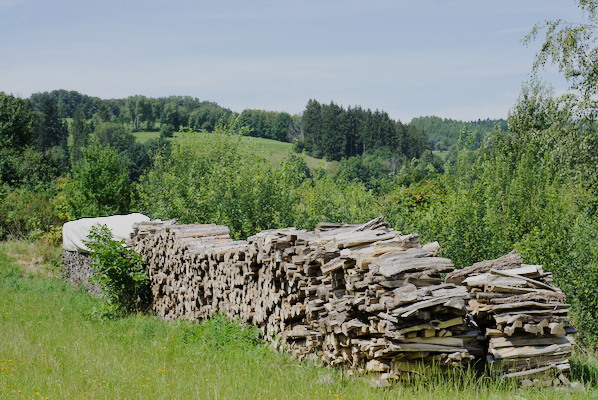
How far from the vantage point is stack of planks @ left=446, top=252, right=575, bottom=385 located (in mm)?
6305

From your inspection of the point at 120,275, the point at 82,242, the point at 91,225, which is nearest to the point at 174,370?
the point at 120,275

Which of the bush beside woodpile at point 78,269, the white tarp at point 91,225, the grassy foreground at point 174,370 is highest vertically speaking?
the white tarp at point 91,225

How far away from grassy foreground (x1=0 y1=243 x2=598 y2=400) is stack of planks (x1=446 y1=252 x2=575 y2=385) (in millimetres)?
241

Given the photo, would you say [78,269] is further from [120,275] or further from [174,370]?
[174,370]

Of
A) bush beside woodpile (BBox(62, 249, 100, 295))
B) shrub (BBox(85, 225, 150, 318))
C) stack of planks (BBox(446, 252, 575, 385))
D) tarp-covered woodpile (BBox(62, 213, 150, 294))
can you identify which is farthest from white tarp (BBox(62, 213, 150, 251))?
stack of planks (BBox(446, 252, 575, 385))

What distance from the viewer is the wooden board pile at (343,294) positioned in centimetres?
608

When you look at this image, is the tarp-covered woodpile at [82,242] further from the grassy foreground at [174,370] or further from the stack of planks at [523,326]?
the stack of planks at [523,326]

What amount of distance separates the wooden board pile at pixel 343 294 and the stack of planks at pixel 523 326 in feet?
0.88

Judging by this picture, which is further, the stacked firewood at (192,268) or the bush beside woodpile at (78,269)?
the bush beside woodpile at (78,269)

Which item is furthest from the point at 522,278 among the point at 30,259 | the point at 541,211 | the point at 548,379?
the point at 30,259

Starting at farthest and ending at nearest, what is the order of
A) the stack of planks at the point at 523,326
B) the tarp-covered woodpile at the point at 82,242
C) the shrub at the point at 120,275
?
the tarp-covered woodpile at the point at 82,242 < the shrub at the point at 120,275 < the stack of planks at the point at 523,326

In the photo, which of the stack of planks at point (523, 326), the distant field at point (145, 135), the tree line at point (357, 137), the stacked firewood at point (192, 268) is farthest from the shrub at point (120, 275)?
the distant field at point (145, 135)

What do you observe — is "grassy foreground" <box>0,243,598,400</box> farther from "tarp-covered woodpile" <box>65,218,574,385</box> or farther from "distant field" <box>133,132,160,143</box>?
"distant field" <box>133,132,160,143</box>

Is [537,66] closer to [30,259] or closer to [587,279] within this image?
[587,279]
